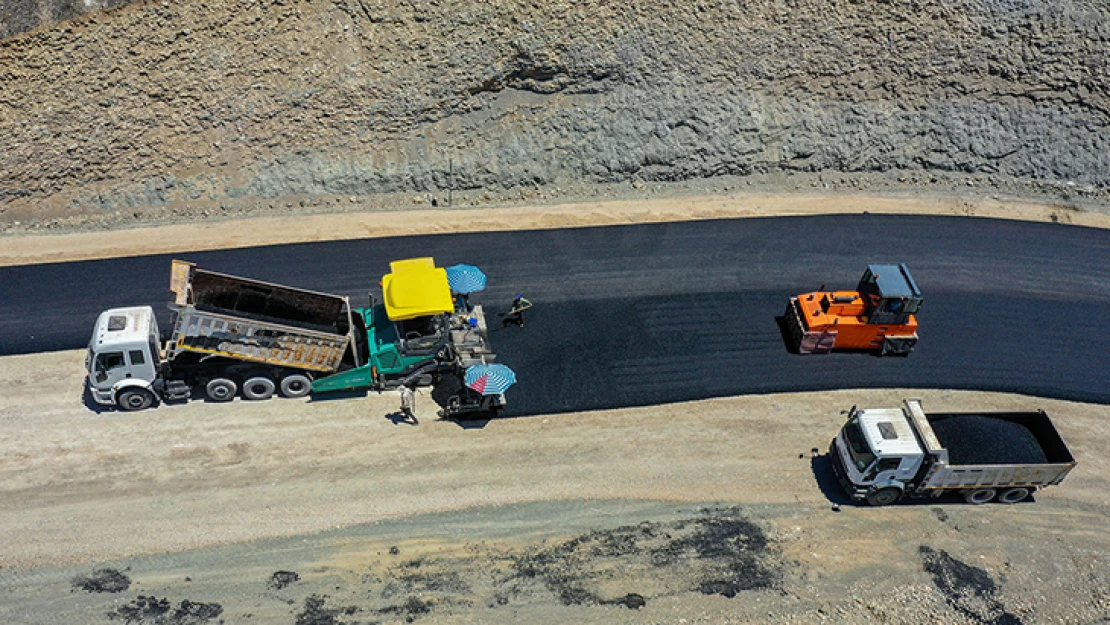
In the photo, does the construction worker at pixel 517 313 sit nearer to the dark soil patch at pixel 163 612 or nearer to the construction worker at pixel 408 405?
the construction worker at pixel 408 405

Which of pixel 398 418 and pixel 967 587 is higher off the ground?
pixel 398 418

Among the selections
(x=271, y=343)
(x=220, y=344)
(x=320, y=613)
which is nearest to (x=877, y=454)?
(x=320, y=613)

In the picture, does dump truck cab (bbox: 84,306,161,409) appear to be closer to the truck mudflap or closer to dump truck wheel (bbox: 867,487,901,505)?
the truck mudflap

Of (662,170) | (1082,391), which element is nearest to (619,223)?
(662,170)

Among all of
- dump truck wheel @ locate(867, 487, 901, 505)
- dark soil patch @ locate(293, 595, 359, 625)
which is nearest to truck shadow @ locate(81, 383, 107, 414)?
dark soil patch @ locate(293, 595, 359, 625)

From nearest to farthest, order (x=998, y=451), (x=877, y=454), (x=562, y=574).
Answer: (x=562, y=574) < (x=877, y=454) < (x=998, y=451)

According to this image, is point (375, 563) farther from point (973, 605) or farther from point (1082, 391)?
point (1082, 391)

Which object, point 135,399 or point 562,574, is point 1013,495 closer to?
point 562,574
